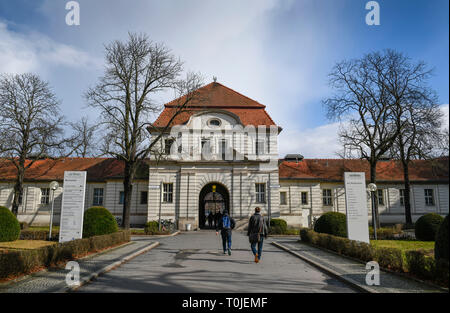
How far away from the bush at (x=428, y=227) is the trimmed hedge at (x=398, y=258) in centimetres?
897

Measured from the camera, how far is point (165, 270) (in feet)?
30.6

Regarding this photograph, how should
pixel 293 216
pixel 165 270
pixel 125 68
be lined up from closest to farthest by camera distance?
pixel 165 270 < pixel 125 68 < pixel 293 216

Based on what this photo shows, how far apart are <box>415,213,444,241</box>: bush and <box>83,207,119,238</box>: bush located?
18612 millimetres

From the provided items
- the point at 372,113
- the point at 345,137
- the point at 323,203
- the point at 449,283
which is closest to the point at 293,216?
the point at 323,203

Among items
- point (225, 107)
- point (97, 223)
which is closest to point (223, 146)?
point (225, 107)

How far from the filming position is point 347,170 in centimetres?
3747

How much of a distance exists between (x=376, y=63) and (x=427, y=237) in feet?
49.1

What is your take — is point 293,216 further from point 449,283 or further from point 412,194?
point 449,283

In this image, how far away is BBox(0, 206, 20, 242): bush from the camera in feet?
59.2

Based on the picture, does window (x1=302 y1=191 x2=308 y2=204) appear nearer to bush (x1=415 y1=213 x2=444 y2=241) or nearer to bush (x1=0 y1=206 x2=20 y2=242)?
bush (x1=415 y1=213 x2=444 y2=241)

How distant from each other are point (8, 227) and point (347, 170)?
33449mm

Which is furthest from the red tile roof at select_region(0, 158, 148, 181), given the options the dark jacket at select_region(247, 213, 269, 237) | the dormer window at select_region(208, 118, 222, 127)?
the dark jacket at select_region(247, 213, 269, 237)

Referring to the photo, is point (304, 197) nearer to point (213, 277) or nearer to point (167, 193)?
point (167, 193)

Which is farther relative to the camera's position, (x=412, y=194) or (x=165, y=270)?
(x=412, y=194)
